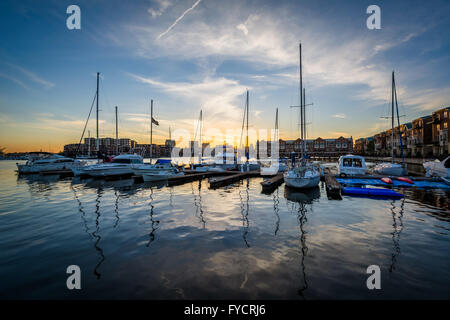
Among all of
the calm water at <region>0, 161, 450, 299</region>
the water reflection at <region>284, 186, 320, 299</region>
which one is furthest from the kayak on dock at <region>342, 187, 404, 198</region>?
the water reflection at <region>284, 186, 320, 299</region>

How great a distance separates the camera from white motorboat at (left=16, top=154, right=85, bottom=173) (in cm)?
3875

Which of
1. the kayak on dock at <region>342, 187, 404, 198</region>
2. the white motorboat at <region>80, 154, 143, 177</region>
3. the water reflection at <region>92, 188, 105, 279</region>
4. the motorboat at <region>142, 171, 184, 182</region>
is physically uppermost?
the white motorboat at <region>80, 154, 143, 177</region>

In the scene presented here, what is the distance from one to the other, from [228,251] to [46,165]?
4762 centimetres

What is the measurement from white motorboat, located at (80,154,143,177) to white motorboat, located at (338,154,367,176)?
29.6 m

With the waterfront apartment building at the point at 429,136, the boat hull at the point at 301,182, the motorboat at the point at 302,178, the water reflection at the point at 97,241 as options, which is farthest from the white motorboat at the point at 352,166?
the waterfront apartment building at the point at 429,136

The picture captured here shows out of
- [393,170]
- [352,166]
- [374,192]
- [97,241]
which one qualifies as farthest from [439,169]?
[97,241]

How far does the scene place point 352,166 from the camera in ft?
84.3

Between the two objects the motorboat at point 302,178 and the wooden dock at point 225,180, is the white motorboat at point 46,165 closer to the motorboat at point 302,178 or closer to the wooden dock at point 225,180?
the wooden dock at point 225,180

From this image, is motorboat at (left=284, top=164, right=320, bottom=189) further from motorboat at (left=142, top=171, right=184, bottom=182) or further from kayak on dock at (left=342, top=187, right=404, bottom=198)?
motorboat at (left=142, top=171, right=184, bottom=182)

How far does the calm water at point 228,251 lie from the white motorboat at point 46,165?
32.9 metres

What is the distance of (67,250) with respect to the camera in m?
7.28

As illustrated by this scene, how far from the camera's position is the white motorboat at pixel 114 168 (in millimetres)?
28844

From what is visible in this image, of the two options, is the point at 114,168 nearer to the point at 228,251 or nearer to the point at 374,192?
the point at 228,251
